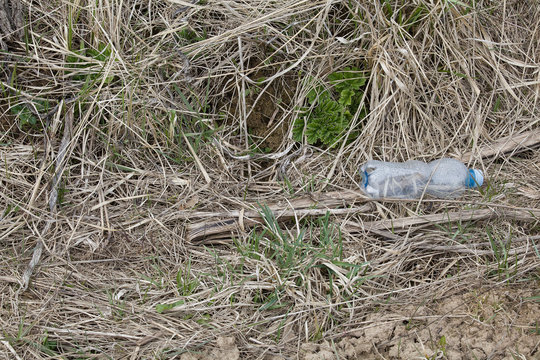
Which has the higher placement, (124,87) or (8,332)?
(124,87)

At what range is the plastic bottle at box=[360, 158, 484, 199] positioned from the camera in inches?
109

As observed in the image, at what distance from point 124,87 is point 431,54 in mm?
1687

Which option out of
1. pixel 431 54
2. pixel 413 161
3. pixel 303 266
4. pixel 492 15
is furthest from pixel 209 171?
pixel 492 15

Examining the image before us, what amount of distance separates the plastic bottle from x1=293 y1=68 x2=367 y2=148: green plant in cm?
26

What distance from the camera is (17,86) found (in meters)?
2.80

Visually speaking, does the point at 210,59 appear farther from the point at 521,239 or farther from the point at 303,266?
the point at 521,239

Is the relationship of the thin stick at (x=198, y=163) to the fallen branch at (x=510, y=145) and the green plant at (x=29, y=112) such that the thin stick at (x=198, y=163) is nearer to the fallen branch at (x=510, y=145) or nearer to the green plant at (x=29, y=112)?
the green plant at (x=29, y=112)

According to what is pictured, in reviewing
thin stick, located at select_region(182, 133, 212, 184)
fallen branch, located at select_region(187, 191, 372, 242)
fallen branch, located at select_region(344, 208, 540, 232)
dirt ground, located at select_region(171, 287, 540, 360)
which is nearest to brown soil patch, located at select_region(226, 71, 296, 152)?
thin stick, located at select_region(182, 133, 212, 184)

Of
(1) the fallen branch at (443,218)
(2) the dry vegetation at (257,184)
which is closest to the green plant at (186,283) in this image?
(2) the dry vegetation at (257,184)

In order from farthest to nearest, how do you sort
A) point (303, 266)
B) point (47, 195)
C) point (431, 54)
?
point (431, 54) → point (47, 195) → point (303, 266)

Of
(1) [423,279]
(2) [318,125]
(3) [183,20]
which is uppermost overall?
(3) [183,20]

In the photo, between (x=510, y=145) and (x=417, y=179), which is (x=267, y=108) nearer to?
(x=417, y=179)

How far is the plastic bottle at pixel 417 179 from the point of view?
9.09 ft

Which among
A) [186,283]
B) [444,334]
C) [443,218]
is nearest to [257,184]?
[186,283]
